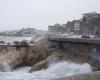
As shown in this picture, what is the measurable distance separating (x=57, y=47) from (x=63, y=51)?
56.5 inches

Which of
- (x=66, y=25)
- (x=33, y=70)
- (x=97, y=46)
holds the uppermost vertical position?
(x=97, y=46)

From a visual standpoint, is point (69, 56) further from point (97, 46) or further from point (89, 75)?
point (89, 75)

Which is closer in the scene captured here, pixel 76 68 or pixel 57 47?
pixel 76 68

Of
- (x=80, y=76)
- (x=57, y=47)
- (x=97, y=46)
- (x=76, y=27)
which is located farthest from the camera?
(x=76, y=27)

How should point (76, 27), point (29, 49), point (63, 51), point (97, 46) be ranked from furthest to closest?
point (76, 27) → point (29, 49) → point (63, 51) → point (97, 46)

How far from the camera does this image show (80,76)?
8.14 metres

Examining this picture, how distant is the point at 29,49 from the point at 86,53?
6.77m

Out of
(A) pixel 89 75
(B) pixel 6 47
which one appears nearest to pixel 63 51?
(B) pixel 6 47

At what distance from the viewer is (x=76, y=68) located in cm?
1614

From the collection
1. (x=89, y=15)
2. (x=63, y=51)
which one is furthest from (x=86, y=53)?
(x=89, y=15)

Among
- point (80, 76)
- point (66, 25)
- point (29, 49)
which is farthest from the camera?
point (66, 25)

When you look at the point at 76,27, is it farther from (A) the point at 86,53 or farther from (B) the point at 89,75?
(B) the point at 89,75

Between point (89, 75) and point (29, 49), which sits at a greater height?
point (89, 75)

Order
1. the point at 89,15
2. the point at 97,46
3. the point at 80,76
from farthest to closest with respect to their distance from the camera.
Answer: the point at 89,15
the point at 97,46
the point at 80,76
